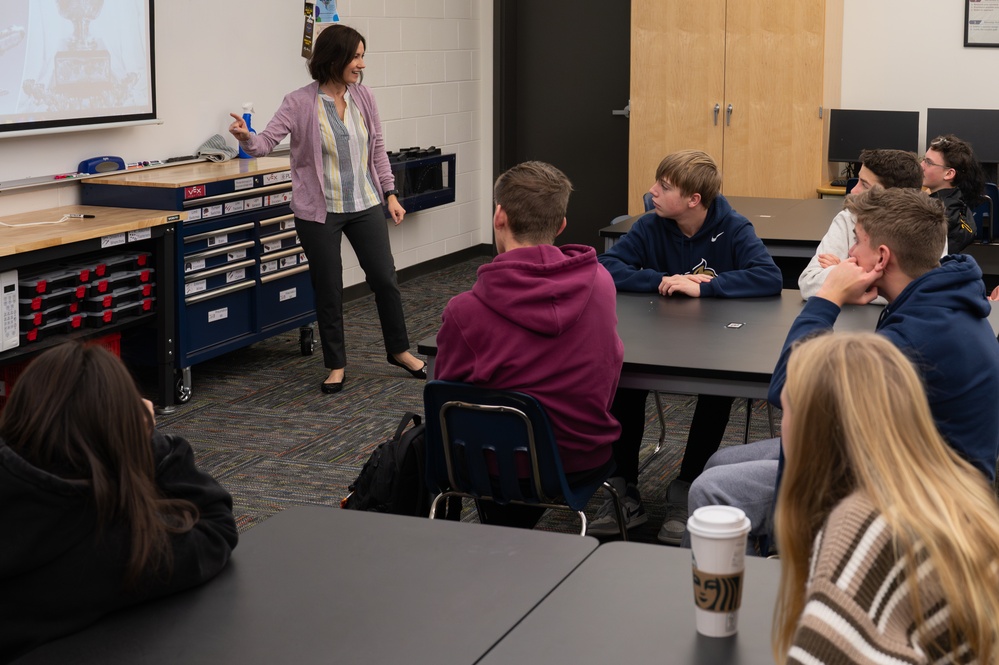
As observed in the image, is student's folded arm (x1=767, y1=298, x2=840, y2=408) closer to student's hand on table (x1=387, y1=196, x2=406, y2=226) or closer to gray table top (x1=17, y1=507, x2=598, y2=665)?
gray table top (x1=17, y1=507, x2=598, y2=665)

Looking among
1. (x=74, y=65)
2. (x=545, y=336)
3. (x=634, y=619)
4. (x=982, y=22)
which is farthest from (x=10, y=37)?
(x=982, y=22)

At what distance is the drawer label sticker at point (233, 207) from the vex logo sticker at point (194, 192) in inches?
6.6

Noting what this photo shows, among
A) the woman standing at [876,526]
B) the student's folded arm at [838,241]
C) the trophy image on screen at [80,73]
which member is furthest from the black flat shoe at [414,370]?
the woman standing at [876,526]

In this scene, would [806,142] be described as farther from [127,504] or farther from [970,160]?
[127,504]

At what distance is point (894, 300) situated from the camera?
231 centimetres

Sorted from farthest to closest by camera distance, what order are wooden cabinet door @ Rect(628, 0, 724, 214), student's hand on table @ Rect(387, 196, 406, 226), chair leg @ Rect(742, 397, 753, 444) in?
wooden cabinet door @ Rect(628, 0, 724, 214), student's hand on table @ Rect(387, 196, 406, 226), chair leg @ Rect(742, 397, 753, 444)

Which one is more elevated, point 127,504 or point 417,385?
point 127,504

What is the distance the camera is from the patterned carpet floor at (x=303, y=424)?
3.74 metres

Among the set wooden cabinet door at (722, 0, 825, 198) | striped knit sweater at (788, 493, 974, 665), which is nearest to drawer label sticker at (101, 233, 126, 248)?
striped knit sweater at (788, 493, 974, 665)

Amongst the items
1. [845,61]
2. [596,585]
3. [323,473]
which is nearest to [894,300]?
[596,585]

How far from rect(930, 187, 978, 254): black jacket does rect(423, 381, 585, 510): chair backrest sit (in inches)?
112

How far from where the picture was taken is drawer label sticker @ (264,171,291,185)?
5.08m

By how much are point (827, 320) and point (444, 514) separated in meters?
1.06

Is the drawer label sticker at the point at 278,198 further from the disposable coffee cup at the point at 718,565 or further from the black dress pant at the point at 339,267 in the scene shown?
the disposable coffee cup at the point at 718,565
